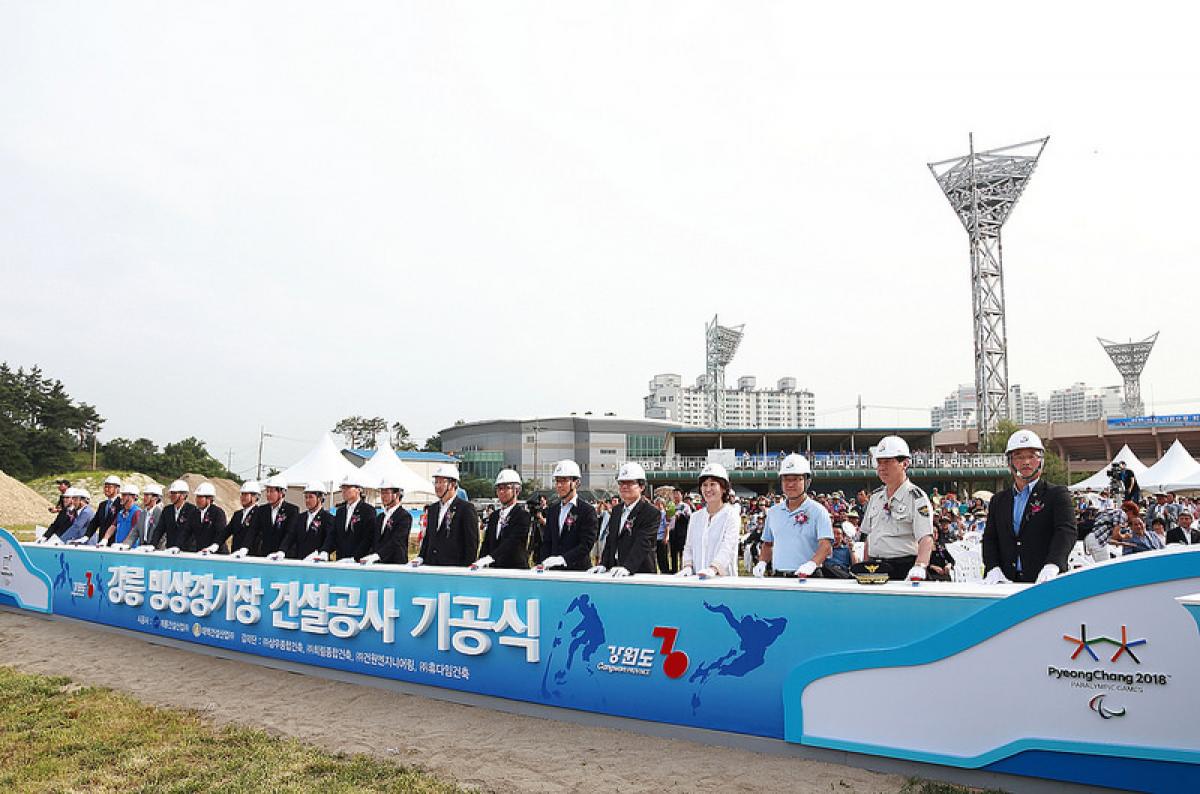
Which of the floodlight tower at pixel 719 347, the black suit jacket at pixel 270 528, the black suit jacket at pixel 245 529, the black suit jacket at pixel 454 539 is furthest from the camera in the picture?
the floodlight tower at pixel 719 347

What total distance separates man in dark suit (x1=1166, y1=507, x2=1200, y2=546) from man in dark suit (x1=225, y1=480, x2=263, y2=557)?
40.4ft

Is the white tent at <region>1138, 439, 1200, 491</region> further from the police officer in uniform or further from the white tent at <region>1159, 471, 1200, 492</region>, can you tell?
the police officer in uniform

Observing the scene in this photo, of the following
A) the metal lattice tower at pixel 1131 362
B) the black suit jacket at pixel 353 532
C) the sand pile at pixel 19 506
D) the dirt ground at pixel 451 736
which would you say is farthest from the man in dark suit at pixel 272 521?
the metal lattice tower at pixel 1131 362

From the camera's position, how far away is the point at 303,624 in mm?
7098

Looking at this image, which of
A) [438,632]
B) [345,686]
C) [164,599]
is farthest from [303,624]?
[164,599]

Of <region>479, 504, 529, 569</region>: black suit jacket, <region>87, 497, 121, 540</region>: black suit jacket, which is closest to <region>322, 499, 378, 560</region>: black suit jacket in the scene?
<region>479, 504, 529, 569</region>: black suit jacket

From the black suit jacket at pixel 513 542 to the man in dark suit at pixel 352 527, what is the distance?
192cm

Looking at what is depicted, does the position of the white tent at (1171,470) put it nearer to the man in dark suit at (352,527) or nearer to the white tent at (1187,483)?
the white tent at (1187,483)

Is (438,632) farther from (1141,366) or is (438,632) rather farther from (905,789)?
(1141,366)

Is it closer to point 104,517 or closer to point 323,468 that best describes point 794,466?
point 104,517

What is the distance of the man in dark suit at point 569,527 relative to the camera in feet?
22.0

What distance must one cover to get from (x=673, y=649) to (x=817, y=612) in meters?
0.96

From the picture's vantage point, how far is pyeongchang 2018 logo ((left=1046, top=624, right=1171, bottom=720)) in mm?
3518

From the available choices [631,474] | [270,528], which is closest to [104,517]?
[270,528]
